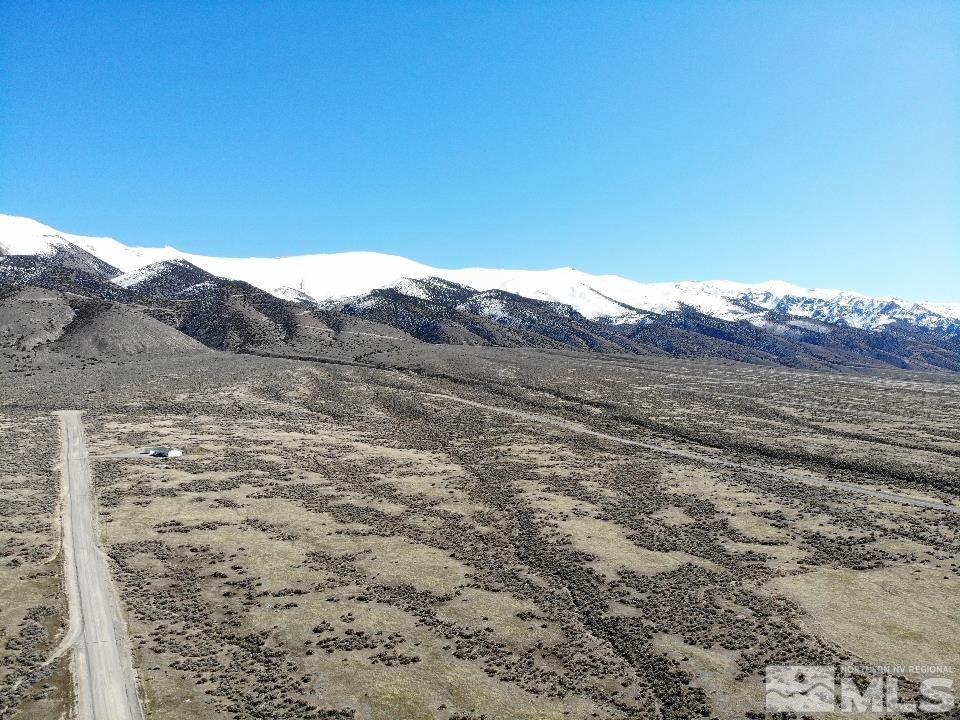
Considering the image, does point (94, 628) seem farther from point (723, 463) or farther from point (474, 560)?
point (723, 463)

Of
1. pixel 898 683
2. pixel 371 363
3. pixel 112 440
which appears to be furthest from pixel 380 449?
pixel 371 363

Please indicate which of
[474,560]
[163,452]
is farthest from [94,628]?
[163,452]

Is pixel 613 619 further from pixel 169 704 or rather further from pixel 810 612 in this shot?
pixel 169 704

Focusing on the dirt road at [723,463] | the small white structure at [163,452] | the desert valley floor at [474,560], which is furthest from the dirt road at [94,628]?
the dirt road at [723,463]

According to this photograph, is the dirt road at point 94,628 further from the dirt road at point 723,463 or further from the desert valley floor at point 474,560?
the dirt road at point 723,463

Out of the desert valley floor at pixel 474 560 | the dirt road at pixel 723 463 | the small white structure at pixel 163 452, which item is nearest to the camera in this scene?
the desert valley floor at pixel 474 560

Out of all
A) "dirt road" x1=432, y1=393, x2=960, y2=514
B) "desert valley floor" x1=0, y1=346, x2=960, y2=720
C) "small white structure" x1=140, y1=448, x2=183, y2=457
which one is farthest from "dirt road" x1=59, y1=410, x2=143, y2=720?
"dirt road" x1=432, y1=393, x2=960, y2=514
